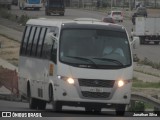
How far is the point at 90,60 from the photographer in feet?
64.3

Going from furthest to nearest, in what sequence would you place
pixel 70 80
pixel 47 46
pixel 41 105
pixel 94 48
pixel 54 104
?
pixel 41 105 → pixel 47 46 → pixel 94 48 → pixel 54 104 → pixel 70 80

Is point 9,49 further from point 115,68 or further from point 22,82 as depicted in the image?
point 115,68

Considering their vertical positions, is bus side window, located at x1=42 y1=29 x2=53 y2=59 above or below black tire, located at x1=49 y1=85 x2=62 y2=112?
above

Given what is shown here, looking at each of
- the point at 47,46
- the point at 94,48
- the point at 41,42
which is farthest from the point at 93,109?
the point at 41,42

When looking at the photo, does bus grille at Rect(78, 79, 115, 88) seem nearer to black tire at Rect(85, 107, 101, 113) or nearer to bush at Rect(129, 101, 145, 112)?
black tire at Rect(85, 107, 101, 113)

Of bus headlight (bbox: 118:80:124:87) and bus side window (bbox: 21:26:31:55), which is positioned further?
bus side window (bbox: 21:26:31:55)

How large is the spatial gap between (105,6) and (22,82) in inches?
5184

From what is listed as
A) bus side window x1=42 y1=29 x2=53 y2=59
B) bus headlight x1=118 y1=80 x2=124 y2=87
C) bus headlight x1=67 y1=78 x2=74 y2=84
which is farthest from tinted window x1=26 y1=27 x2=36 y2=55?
bus headlight x1=118 y1=80 x2=124 y2=87

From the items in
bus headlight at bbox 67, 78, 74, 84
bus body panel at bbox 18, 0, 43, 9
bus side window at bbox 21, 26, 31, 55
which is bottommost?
bus body panel at bbox 18, 0, 43, 9

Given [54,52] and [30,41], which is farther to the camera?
[30,41]

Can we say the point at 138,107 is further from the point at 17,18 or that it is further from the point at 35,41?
the point at 17,18

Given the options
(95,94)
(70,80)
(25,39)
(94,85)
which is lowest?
(95,94)

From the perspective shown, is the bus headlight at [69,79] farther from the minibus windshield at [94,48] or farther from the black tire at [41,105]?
the black tire at [41,105]

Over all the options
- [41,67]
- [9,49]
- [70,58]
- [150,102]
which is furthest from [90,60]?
[9,49]
